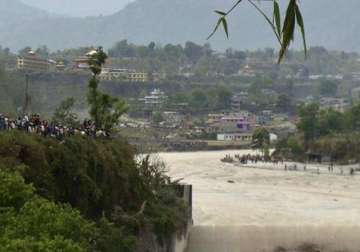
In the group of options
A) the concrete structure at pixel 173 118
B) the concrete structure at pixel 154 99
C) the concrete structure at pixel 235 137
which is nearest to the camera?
the concrete structure at pixel 235 137

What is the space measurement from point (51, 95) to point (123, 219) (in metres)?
117

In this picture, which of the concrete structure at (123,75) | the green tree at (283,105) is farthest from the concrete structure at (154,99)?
the green tree at (283,105)

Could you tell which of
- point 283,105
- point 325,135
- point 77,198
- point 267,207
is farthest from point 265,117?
point 77,198

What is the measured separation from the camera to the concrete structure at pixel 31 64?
133637mm

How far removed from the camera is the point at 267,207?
43688 millimetres

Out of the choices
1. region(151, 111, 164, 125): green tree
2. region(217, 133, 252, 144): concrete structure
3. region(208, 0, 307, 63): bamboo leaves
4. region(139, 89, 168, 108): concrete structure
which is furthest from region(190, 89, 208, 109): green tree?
region(208, 0, 307, 63): bamboo leaves

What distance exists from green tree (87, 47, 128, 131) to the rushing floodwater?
17.2 ft

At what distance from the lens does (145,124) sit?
125938mm

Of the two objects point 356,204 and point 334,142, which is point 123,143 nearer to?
point 356,204

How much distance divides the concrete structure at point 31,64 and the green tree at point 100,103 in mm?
100899

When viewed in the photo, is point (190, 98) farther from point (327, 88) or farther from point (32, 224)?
point (32, 224)

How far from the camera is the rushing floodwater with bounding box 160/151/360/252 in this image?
96.7 ft

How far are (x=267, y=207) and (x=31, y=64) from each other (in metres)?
99.3

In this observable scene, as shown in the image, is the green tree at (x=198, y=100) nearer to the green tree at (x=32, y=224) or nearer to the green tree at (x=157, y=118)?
the green tree at (x=157, y=118)
